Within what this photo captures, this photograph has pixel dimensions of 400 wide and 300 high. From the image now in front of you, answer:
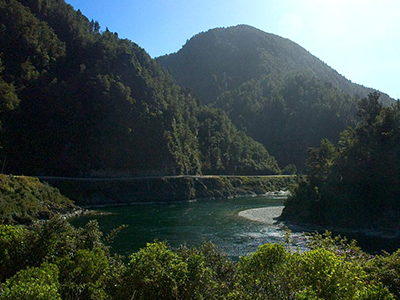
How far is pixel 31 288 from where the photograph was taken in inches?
324

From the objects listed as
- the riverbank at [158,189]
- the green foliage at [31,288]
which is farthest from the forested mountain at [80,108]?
the green foliage at [31,288]

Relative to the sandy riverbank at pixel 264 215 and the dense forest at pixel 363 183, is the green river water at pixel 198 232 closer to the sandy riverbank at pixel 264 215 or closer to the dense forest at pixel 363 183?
the sandy riverbank at pixel 264 215

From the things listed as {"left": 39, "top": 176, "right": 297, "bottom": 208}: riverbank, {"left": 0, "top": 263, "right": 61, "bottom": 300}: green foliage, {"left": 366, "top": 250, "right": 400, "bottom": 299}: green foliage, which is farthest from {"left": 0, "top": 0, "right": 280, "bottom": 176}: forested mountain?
{"left": 366, "top": 250, "right": 400, "bottom": 299}: green foliage

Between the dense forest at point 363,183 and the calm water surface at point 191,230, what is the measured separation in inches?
436

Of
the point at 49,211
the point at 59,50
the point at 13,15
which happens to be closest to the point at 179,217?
the point at 49,211

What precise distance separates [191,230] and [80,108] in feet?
217

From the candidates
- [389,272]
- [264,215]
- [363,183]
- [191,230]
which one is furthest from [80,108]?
[389,272]

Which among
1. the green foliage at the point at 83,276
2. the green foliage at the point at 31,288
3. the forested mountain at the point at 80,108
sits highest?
the forested mountain at the point at 80,108

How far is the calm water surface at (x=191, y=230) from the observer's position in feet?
131

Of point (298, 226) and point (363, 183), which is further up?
point (363, 183)

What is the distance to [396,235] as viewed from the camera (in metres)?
45.9

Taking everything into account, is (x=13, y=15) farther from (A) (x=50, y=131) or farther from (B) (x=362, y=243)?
(B) (x=362, y=243)

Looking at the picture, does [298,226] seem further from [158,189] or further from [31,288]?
[31,288]

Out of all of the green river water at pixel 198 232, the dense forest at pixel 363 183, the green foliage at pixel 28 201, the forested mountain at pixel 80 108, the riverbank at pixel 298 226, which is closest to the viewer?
the green river water at pixel 198 232
